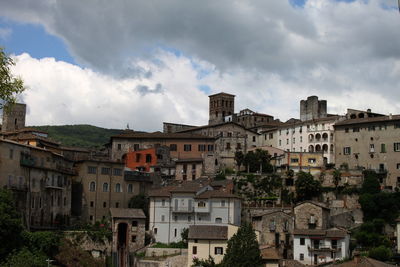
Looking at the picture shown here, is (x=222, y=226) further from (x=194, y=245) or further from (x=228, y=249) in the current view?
(x=228, y=249)

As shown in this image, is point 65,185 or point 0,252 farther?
point 65,185

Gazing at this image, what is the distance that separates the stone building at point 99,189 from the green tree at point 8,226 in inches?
913

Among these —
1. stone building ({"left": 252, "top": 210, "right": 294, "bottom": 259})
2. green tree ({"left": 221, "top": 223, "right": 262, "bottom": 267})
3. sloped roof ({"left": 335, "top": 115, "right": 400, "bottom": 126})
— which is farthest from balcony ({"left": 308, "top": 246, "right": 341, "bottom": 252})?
sloped roof ({"left": 335, "top": 115, "right": 400, "bottom": 126})

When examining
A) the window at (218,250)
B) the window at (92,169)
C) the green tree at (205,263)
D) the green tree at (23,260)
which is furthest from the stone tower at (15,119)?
the green tree at (205,263)

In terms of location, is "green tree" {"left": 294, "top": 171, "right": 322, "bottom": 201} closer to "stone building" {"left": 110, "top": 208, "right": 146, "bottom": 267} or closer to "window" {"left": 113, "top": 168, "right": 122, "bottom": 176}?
"stone building" {"left": 110, "top": 208, "right": 146, "bottom": 267}

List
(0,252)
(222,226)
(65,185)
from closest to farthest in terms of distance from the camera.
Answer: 1. (0,252)
2. (222,226)
3. (65,185)

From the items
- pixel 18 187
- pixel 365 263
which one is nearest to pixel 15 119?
pixel 18 187

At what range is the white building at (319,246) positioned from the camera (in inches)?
2857

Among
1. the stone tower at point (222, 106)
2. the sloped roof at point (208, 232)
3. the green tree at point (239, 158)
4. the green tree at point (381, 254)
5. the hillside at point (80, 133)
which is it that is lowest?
the green tree at point (381, 254)

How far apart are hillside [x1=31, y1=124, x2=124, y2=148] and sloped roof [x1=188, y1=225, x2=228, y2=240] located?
73.9 metres

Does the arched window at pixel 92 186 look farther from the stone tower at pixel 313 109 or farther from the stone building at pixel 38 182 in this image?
the stone tower at pixel 313 109

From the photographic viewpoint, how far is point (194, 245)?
2908 inches

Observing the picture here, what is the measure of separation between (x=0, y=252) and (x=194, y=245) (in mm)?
23718

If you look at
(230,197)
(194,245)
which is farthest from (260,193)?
(194,245)
